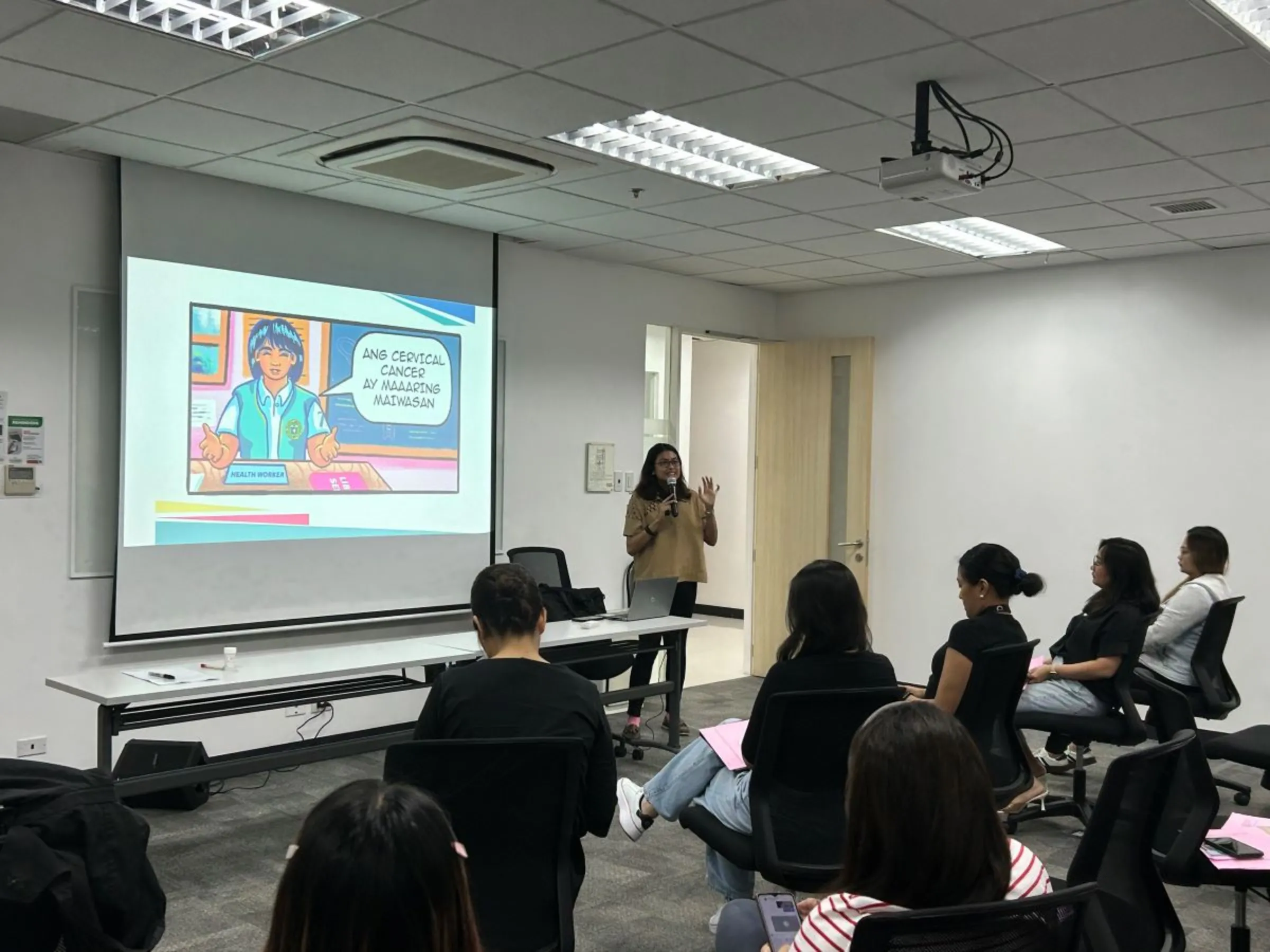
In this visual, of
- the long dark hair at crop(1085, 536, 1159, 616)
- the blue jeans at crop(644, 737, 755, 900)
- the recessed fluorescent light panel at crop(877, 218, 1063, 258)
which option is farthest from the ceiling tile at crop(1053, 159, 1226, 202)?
the blue jeans at crop(644, 737, 755, 900)

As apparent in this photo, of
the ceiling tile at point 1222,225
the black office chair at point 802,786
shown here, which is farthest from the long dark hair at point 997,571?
the ceiling tile at point 1222,225

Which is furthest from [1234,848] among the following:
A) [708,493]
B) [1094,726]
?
[708,493]

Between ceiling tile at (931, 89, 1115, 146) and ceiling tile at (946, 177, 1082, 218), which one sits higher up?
ceiling tile at (931, 89, 1115, 146)

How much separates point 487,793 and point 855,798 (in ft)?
2.77

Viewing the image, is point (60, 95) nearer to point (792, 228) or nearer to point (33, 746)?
point (33, 746)

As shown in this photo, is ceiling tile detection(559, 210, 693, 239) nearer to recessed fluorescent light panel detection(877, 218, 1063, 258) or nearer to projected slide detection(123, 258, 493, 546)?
projected slide detection(123, 258, 493, 546)

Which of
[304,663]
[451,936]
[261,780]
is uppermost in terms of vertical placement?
[451,936]

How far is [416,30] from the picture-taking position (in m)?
3.19

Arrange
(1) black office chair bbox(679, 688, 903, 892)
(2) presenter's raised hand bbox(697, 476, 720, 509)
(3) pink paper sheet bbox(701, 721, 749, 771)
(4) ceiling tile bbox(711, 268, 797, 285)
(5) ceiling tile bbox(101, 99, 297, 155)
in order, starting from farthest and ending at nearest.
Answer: (4) ceiling tile bbox(711, 268, 797, 285) → (2) presenter's raised hand bbox(697, 476, 720, 509) → (5) ceiling tile bbox(101, 99, 297, 155) → (3) pink paper sheet bbox(701, 721, 749, 771) → (1) black office chair bbox(679, 688, 903, 892)

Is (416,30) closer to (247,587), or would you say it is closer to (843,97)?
(843,97)

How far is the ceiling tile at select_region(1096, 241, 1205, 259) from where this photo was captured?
5945 millimetres

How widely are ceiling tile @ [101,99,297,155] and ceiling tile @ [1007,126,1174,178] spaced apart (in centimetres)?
278

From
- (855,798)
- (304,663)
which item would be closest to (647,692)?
(304,663)

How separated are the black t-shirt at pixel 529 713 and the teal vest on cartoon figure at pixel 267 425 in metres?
2.99
